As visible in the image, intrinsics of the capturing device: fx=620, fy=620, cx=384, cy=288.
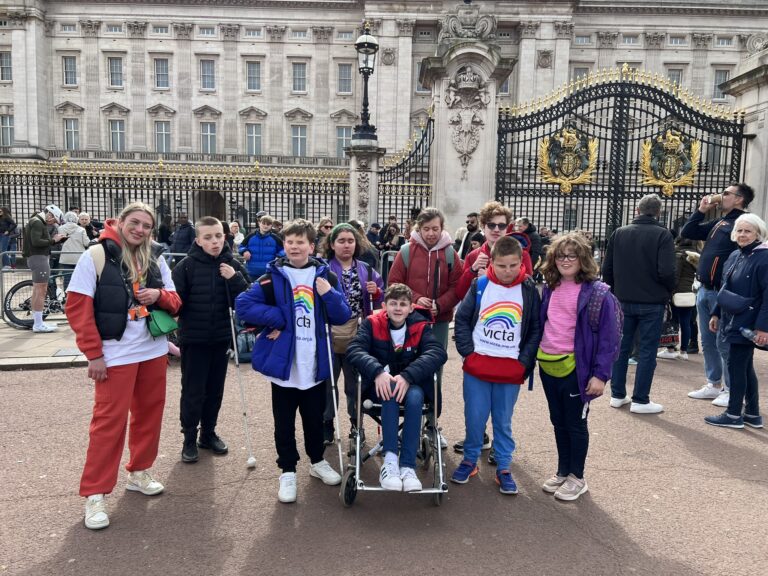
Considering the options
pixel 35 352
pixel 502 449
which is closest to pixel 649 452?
pixel 502 449

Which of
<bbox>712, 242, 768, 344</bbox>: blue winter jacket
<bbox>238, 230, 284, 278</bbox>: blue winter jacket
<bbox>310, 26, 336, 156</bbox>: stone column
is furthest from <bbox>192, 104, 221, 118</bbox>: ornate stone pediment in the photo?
<bbox>712, 242, 768, 344</bbox>: blue winter jacket

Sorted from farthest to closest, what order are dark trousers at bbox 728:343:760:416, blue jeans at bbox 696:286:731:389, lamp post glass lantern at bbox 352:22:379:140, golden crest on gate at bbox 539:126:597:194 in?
golden crest on gate at bbox 539:126:597:194 < lamp post glass lantern at bbox 352:22:379:140 < blue jeans at bbox 696:286:731:389 < dark trousers at bbox 728:343:760:416

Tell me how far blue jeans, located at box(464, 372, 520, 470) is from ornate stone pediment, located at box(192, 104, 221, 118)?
47906 mm

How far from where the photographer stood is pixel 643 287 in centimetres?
629

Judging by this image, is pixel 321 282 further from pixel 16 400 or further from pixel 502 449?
pixel 16 400

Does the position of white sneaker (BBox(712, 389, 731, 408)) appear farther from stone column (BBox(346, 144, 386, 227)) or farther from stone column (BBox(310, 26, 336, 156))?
stone column (BBox(310, 26, 336, 156))

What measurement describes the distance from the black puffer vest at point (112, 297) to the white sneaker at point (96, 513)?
102cm

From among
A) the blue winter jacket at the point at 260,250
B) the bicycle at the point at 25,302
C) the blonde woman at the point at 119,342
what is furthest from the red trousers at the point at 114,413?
the bicycle at the point at 25,302

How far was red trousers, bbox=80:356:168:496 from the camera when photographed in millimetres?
3947

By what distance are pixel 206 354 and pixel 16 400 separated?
9.18ft

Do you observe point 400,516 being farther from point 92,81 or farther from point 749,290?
point 92,81

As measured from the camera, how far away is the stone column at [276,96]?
47938 millimetres

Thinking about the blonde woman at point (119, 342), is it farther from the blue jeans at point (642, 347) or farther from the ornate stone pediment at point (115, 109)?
the ornate stone pediment at point (115, 109)

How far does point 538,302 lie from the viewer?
14.9 ft
